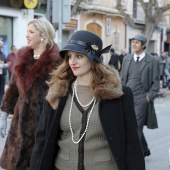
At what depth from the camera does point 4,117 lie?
4.48 metres

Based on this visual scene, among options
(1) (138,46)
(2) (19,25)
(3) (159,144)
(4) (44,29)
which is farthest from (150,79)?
(2) (19,25)

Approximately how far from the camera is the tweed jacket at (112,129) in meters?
2.79

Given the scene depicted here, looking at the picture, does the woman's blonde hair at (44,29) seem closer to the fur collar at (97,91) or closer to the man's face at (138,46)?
the fur collar at (97,91)

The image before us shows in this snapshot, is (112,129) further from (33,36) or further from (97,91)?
(33,36)

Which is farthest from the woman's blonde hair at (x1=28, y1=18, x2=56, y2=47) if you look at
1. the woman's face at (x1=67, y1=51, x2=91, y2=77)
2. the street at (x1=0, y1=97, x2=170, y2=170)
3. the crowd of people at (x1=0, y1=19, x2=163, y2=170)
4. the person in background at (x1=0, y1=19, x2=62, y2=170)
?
the street at (x1=0, y1=97, x2=170, y2=170)

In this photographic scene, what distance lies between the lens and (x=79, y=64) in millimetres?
2842

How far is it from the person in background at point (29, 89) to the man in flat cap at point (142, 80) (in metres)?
2.59

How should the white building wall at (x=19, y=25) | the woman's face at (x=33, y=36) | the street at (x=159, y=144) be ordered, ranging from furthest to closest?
the white building wall at (x=19, y=25) → the street at (x=159, y=144) → the woman's face at (x=33, y=36)

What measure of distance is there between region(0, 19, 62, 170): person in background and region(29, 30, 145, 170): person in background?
4.15 ft

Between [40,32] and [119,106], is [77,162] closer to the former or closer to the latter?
[119,106]

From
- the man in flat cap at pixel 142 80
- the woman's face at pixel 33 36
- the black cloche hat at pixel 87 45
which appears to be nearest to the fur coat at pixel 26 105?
the woman's face at pixel 33 36

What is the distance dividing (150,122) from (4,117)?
297 cm

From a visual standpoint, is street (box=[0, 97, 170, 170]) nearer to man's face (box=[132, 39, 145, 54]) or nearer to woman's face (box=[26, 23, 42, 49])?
man's face (box=[132, 39, 145, 54])

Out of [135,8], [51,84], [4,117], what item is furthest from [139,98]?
[135,8]
